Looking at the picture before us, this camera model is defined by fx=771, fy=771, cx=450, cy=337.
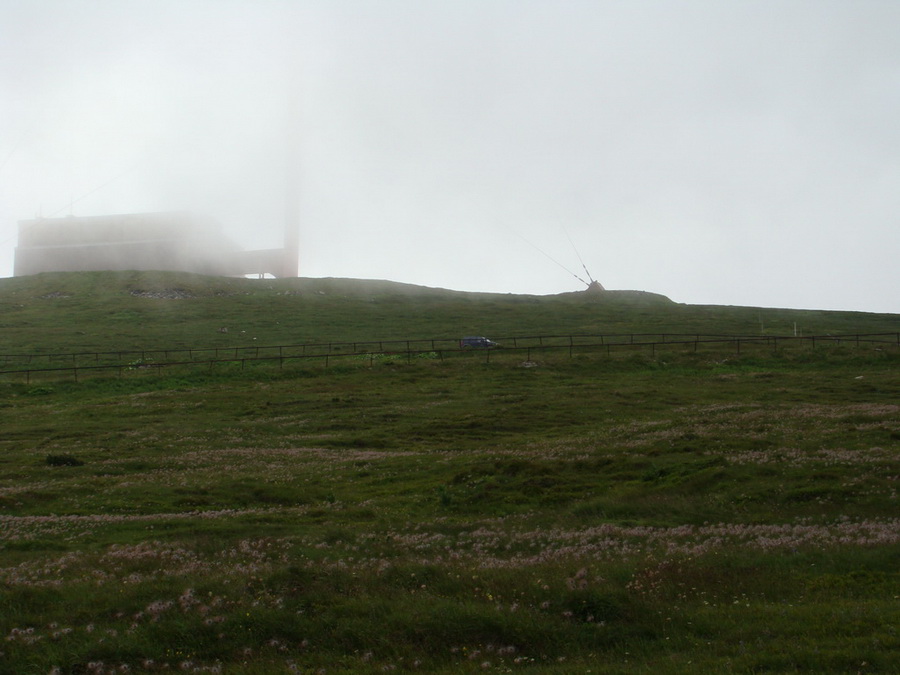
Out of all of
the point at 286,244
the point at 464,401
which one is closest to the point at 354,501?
the point at 464,401

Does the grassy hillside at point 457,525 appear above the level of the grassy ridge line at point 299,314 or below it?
below

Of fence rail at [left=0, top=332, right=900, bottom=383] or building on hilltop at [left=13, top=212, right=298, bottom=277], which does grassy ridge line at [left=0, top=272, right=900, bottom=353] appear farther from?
building on hilltop at [left=13, top=212, right=298, bottom=277]

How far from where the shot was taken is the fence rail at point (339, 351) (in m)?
70.1

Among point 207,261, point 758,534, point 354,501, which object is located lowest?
point 354,501

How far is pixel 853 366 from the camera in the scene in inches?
2397

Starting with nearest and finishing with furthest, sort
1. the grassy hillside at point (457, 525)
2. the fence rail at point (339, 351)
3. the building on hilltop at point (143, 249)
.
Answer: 1. the grassy hillside at point (457, 525)
2. the fence rail at point (339, 351)
3. the building on hilltop at point (143, 249)

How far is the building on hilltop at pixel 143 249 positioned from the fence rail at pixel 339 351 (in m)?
107

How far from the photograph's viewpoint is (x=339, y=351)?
81375mm

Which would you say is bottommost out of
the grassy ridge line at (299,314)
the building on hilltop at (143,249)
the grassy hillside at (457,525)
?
the grassy hillside at (457,525)

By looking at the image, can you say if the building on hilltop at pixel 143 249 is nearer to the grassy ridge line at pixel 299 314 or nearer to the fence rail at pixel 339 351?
the grassy ridge line at pixel 299 314

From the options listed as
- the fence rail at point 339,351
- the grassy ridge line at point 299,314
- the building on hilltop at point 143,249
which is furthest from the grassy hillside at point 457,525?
the building on hilltop at point 143,249

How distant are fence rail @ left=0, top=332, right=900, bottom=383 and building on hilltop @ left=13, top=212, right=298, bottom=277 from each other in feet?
350

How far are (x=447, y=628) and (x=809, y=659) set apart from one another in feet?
16.4

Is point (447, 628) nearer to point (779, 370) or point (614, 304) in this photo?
point (779, 370)
